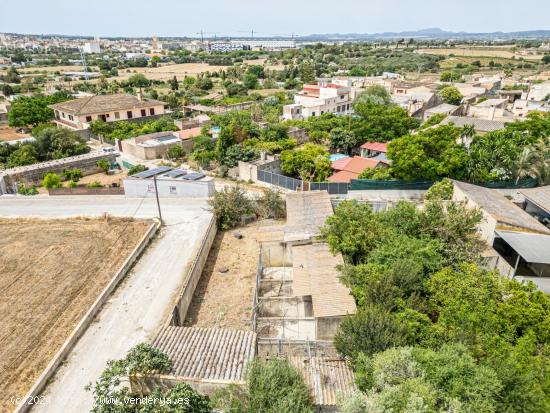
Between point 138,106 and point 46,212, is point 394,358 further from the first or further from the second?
point 138,106

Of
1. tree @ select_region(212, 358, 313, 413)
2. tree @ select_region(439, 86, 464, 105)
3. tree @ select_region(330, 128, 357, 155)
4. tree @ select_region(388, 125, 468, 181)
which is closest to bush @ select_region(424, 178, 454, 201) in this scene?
tree @ select_region(388, 125, 468, 181)

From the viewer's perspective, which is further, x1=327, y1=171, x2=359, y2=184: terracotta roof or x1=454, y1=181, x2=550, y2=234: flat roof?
x1=327, y1=171, x2=359, y2=184: terracotta roof

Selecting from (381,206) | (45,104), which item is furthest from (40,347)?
(45,104)

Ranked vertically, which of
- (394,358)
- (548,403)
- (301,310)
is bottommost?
(301,310)

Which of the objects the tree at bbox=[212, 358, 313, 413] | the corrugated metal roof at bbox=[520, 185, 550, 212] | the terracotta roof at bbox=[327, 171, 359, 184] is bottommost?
the terracotta roof at bbox=[327, 171, 359, 184]

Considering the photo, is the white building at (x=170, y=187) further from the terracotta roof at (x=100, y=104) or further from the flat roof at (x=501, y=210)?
the terracotta roof at (x=100, y=104)

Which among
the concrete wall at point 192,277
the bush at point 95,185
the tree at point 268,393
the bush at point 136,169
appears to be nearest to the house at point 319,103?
the bush at point 136,169

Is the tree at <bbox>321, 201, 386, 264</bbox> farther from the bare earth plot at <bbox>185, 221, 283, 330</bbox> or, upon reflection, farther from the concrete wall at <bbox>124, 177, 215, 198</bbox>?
the concrete wall at <bbox>124, 177, 215, 198</bbox>

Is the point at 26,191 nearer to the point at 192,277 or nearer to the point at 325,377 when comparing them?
the point at 192,277
